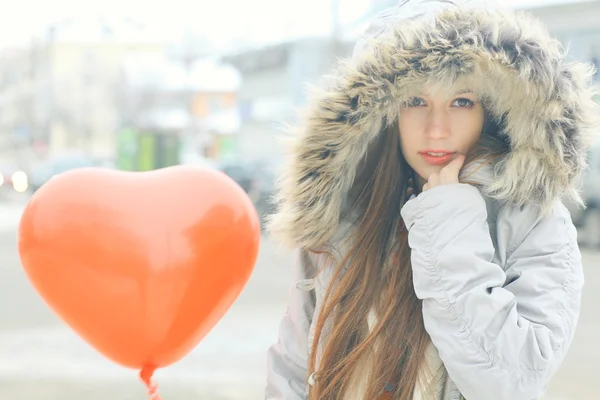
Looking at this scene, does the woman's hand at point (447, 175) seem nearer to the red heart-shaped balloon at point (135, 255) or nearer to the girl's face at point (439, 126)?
the girl's face at point (439, 126)

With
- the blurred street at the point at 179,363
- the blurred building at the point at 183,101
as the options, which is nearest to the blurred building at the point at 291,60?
the blurred building at the point at 183,101

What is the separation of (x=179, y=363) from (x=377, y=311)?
179 inches

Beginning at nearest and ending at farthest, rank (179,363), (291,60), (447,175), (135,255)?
(447,175) → (135,255) → (179,363) → (291,60)

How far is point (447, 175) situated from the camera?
1.84 meters

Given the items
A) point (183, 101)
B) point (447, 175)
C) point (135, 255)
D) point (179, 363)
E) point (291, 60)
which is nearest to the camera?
point (447, 175)

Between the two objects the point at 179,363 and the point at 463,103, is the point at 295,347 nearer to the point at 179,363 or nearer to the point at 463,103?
the point at 463,103

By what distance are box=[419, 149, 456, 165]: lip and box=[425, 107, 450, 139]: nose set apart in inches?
1.4

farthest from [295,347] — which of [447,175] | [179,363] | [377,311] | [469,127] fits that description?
[179,363]

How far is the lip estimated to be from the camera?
190 cm

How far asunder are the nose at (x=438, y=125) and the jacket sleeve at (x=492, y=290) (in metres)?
0.14

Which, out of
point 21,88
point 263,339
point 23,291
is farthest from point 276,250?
point 21,88

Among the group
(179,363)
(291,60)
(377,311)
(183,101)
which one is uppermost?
(377,311)

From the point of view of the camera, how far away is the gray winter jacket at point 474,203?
1.65 metres

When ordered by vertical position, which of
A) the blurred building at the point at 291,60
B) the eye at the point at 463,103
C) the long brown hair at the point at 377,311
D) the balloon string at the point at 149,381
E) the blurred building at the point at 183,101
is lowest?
the blurred building at the point at 183,101
